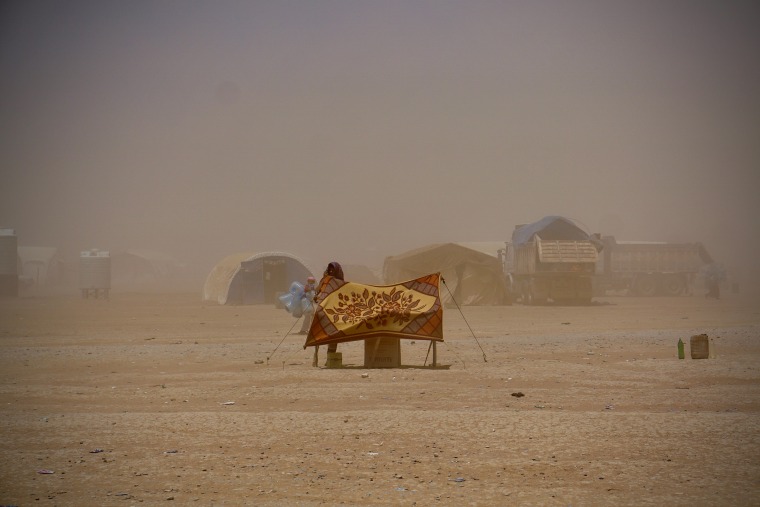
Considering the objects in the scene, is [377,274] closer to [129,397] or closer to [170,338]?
[170,338]

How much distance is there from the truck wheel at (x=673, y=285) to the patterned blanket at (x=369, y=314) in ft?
125

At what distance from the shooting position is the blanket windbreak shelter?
1386 centimetres

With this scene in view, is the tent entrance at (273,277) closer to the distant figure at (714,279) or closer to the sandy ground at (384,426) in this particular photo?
the distant figure at (714,279)

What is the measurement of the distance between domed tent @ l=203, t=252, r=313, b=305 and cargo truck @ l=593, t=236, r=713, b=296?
59.1ft

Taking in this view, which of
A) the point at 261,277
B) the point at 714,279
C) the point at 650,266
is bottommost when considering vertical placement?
the point at 261,277

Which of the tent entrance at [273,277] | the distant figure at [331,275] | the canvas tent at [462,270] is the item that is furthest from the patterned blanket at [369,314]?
the tent entrance at [273,277]

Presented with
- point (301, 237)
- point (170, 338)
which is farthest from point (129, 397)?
point (301, 237)

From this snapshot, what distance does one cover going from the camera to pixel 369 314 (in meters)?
14.0

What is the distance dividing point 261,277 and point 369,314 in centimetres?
2785

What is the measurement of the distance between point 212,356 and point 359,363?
128 inches

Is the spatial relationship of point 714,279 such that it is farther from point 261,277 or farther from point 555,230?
point 261,277

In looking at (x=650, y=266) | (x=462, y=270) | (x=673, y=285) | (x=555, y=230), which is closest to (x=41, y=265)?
(x=462, y=270)

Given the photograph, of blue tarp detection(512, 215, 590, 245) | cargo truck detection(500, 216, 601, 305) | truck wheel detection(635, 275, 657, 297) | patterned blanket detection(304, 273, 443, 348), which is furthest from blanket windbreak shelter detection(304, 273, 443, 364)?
truck wheel detection(635, 275, 657, 297)

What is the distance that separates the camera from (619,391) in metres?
11.7
